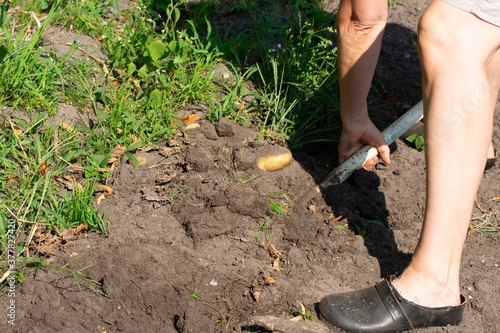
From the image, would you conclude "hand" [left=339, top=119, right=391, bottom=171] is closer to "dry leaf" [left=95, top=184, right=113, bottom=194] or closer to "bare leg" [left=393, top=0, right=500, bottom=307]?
"bare leg" [left=393, top=0, right=500, bottom=307]

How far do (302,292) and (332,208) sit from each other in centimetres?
61

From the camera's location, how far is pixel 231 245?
10.1ft

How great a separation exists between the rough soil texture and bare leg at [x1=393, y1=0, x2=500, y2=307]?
1.48 feet

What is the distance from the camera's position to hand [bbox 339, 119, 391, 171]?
3426mm

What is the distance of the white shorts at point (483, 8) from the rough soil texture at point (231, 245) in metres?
1.09

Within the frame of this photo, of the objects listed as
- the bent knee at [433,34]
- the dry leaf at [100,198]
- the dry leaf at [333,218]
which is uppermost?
the bent knee at [433,34]

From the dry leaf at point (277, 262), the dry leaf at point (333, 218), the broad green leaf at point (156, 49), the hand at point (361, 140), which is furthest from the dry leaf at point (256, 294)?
the broad green leaf at point (156, 49)

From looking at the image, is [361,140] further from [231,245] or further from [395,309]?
[395,309]

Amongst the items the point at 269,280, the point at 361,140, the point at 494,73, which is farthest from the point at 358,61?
the point at 269,280

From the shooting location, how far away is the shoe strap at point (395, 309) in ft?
8.76

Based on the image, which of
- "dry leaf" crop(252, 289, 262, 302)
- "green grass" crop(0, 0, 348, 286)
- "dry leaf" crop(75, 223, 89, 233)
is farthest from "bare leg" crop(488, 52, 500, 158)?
"dry leaf" crop(75, 223, 89, 233)

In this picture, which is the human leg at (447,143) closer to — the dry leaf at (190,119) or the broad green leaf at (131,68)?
the dry leaf at (190,119)

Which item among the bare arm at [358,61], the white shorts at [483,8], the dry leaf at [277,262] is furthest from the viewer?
the bare arm at [358,61]

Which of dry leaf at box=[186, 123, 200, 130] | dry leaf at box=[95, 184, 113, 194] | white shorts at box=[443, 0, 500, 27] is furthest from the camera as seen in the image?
dry leaf at box=[186, 123, 200, 130]
